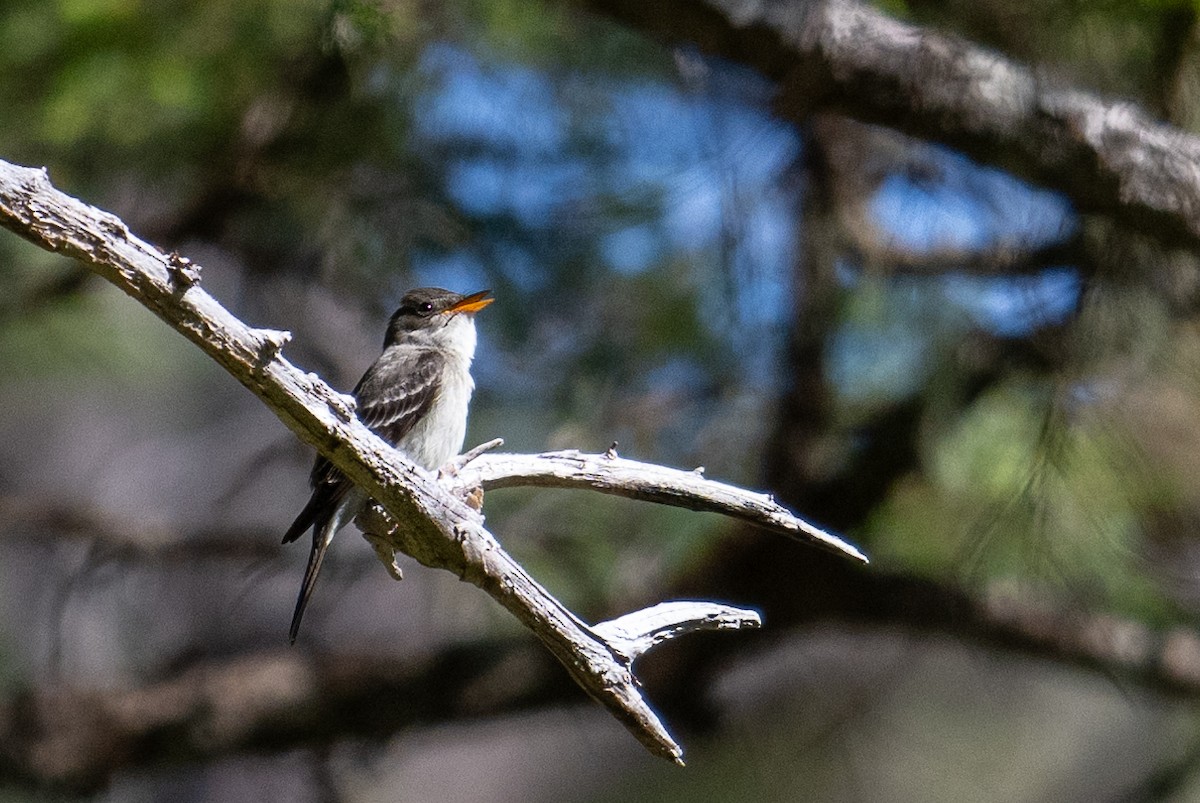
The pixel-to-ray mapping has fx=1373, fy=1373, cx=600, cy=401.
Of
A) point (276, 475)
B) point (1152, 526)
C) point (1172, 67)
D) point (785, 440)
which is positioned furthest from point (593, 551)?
point (276, 475)

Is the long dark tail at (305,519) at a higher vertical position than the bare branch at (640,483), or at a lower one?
higher

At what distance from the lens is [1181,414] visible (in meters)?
5.40

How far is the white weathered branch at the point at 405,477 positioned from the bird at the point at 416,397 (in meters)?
1.07

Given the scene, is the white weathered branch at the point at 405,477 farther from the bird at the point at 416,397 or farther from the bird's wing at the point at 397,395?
the bird's wing at the point at 397,395

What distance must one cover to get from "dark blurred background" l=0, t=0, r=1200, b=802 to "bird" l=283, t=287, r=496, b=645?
0.29m

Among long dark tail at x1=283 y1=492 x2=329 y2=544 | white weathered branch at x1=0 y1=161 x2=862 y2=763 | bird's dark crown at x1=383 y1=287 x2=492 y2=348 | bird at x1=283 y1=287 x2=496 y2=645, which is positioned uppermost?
bird's dark crown at x1=383 y1=287 x2=492 y2=348

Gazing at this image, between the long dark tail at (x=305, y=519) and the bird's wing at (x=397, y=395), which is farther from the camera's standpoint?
the bird's wing at (x=397, y=395)

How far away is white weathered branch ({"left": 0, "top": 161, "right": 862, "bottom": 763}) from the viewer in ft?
7.53

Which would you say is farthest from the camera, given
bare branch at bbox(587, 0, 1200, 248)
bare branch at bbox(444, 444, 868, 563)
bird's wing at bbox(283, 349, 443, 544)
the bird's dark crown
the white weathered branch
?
the bird's dark crown

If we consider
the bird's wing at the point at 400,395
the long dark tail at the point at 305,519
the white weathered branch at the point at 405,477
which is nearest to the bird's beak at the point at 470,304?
the bird's wing at the point at 400,395

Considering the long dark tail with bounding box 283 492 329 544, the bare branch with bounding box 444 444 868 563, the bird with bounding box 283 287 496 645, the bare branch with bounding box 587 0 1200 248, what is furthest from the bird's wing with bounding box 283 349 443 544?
the bare branch with bounding box 587 0 1200 248

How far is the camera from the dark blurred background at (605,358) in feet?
14.1

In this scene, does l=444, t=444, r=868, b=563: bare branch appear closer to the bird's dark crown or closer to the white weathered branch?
the white weathered branch

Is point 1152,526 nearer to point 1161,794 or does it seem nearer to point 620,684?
point 1161,794
